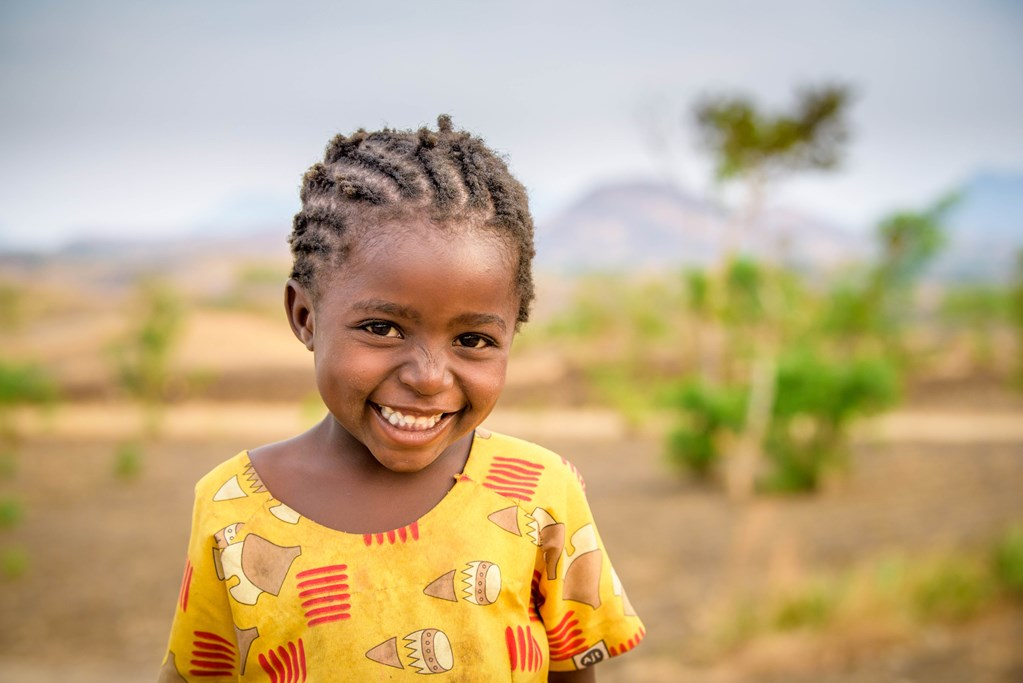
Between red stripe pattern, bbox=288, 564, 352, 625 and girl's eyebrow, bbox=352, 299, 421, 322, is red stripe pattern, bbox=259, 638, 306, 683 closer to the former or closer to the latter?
red stripe pattern, bbox=288, 564, 352, 625

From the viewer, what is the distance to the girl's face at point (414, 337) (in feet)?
4.08

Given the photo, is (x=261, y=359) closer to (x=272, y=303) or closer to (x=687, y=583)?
(x=272, y=303)

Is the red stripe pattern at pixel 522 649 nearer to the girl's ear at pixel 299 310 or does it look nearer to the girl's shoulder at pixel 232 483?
the girl's shoulder at pixel 232 483

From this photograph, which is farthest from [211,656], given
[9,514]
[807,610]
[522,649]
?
[9,514]

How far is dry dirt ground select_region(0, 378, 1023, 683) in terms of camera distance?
4980 millimetres

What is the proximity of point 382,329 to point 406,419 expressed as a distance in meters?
0.14

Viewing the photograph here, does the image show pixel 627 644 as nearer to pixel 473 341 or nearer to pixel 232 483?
pixel 473 341

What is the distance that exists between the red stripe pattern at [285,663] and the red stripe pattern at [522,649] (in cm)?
30

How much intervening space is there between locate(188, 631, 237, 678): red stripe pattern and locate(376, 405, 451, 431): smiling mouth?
44 centimetres

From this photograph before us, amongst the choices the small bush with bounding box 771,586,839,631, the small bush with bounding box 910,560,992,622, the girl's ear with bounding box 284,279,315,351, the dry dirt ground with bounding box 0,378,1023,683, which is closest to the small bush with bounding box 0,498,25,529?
the dry dirt ground with bounding box 0,378,1023,683

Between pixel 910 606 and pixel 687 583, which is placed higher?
pixel 687 583

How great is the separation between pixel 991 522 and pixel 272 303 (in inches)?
845

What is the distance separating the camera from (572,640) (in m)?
1.45

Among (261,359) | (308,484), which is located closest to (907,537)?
(308,484)
